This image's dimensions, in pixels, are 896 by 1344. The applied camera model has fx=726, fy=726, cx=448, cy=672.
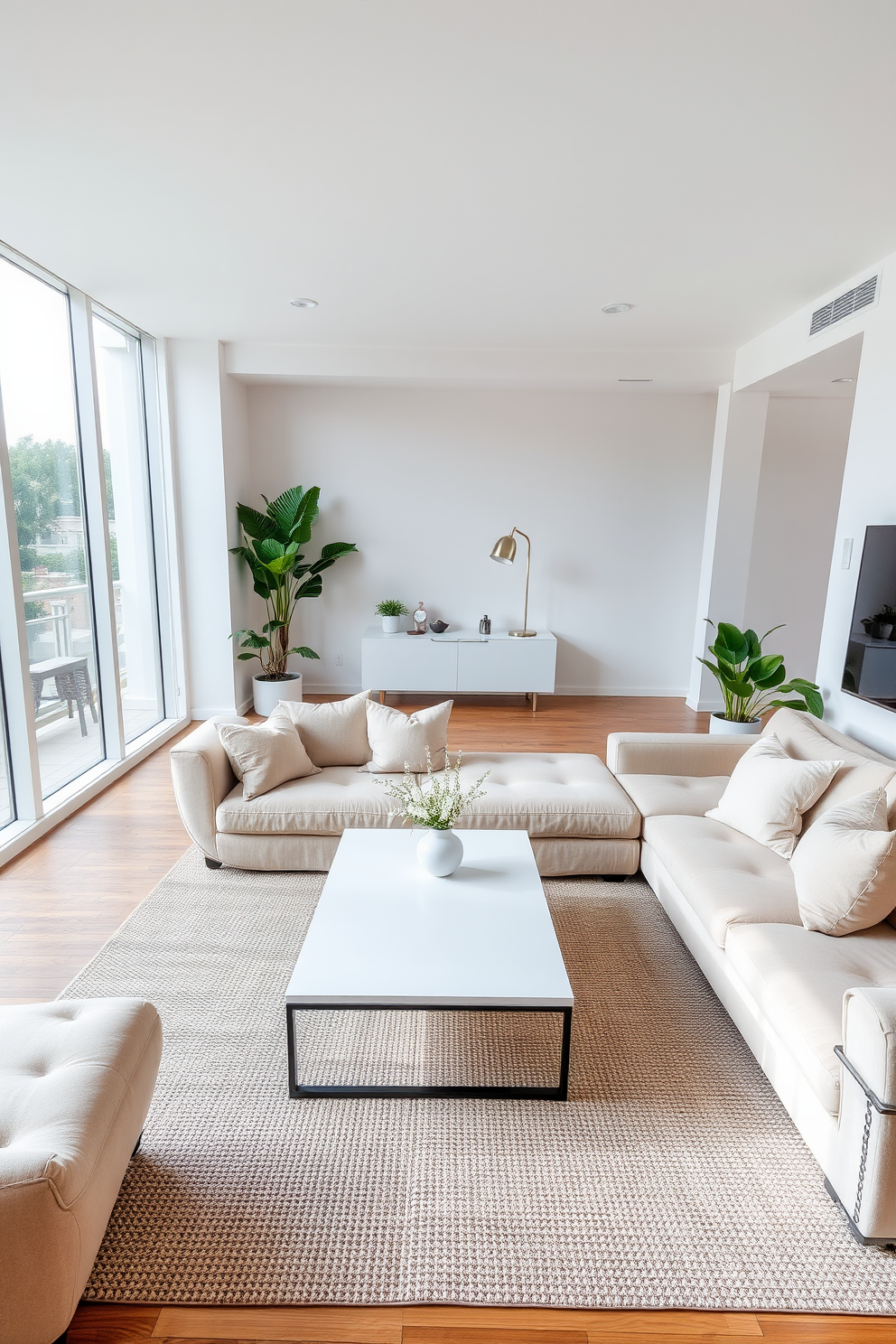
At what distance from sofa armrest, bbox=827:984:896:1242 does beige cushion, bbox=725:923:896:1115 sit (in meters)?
0.07

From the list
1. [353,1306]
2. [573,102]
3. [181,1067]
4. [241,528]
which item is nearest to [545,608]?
[241,528]

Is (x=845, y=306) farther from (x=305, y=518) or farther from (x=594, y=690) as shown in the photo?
(x=305, y=518)

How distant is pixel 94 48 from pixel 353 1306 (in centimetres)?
302

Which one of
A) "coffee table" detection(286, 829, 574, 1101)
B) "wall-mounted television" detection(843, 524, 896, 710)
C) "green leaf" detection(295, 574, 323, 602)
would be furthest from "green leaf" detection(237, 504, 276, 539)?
"wall-mounted television" detection(843, 524, 896, 710)

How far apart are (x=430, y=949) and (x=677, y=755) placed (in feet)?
5.81

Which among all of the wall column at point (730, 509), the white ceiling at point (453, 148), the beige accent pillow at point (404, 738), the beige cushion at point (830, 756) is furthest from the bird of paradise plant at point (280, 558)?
the beige cushion at point (830, 756)

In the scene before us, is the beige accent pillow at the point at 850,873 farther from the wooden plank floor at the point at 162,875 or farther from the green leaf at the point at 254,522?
the green leaf at the point at 254,522

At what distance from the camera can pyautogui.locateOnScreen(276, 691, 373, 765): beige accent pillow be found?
3.39 m

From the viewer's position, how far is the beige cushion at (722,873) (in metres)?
2.18

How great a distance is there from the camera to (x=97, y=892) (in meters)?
3.02

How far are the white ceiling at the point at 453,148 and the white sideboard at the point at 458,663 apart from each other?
2532mm

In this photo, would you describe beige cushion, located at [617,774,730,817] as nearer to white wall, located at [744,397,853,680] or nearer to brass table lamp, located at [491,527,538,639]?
brass table lamp, located at [491,527,538,639]

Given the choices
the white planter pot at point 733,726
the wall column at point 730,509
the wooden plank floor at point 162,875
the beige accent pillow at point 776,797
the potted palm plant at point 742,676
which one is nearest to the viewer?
the wooden plank floor at point 162,875

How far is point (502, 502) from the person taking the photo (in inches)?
239
